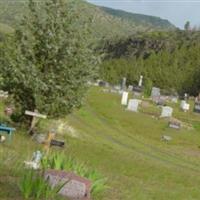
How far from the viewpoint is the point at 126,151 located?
3553 centimetres

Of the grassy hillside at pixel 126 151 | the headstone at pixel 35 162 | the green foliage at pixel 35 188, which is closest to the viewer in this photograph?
the green foliage at pixel 35 188

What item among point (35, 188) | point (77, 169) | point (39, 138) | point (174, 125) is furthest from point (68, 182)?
point (174, 125)

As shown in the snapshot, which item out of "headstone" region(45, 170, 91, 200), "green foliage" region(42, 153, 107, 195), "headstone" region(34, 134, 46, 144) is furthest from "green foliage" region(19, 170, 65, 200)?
"headstone" region(34, 134, 46, 144)

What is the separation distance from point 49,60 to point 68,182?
16809 millimetres

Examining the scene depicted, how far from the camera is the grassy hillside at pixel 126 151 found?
678 inches

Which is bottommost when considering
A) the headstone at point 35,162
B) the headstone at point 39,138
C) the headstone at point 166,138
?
the headstone at point 166,138

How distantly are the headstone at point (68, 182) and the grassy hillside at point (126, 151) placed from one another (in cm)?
79

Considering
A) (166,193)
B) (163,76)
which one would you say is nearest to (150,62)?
(163,76)

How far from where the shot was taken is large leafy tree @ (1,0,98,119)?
28078 millimetres

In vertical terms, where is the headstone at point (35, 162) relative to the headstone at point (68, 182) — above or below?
below

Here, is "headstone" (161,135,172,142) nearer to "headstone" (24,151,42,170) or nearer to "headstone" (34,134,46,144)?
"headstone" (34,134,46,144)

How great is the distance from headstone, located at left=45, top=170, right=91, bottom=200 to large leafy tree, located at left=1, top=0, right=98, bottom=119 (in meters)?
15.8

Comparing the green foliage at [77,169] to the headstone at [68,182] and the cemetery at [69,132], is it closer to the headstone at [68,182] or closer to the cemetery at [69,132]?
the cemetery at [69,132]

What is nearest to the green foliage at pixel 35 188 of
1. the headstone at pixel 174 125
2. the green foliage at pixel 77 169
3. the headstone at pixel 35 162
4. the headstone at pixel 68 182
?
the headstone at pixel 68 182
